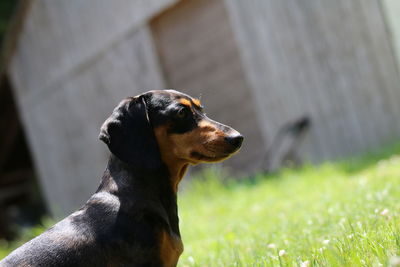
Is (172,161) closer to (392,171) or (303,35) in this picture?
(392,171)

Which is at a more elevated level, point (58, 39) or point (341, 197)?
point (58, 39)

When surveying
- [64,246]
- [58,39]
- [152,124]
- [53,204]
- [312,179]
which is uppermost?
[58,39]

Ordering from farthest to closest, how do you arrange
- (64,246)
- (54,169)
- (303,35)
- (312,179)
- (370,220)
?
(54,169) < (303,35) < (312,179) < (370,220) < (64,246)

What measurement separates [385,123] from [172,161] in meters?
6.89

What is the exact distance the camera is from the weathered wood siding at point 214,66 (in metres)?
12.4

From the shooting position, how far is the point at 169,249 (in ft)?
12.1

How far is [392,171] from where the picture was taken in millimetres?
7270

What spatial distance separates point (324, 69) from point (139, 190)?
24.6ft

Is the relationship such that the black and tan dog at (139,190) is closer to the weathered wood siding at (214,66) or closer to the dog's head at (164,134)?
the dog's head at (164,134)

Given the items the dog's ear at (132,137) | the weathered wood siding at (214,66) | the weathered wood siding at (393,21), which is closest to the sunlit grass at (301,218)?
the dog's ear at (132,137)

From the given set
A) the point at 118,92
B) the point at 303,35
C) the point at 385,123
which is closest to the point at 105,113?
the point at 118,92

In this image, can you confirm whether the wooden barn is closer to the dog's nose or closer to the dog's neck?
the dog's nose

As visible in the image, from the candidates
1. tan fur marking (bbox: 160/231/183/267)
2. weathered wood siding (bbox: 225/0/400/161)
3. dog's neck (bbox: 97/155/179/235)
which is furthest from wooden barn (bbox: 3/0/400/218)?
tan fur marking (bbox: 160/231/183/267)

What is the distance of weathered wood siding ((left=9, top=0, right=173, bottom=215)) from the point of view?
14242 mm
